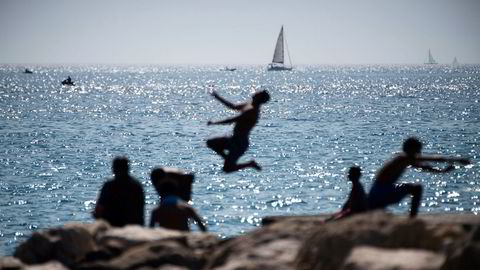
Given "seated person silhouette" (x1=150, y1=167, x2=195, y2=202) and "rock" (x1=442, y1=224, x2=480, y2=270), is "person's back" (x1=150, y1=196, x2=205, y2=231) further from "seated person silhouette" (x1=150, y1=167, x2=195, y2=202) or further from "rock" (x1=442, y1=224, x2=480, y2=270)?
"rock" (x1=442, y1=224, x2=480, y2=270)

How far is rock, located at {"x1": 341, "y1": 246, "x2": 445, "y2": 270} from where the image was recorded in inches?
288

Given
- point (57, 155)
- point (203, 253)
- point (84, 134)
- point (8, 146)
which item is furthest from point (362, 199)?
point (84, 134)

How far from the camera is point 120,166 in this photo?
38.5 ft

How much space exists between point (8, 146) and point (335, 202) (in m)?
34.3

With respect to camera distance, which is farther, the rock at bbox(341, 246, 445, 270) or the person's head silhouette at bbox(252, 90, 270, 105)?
the person's head silhouette at bbox(252, 90, 270, 105)

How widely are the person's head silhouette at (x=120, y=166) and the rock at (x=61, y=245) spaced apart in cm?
118

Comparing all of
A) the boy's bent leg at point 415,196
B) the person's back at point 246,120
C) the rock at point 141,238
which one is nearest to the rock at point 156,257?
the rock at point 141,238

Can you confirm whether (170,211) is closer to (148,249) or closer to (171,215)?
(171,215)

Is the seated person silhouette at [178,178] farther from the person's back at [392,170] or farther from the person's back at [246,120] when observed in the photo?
the person's back at [392,170]

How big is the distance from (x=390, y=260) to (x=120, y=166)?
5437 millimetres

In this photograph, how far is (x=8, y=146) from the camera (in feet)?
203

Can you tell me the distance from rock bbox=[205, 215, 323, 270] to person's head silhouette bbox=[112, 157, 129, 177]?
226 centimetres

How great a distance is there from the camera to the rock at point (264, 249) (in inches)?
354

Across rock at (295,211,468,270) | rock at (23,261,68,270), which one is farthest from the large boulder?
rock at (295,211,468,270)
